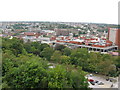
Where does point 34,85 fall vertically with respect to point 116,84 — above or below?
above

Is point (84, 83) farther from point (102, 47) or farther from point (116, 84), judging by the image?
point (102, 47)

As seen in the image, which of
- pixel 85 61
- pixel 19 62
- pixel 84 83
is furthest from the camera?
pixel 85 61

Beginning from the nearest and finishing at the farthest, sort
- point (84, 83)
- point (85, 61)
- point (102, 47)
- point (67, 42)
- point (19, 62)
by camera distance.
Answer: point (84, 83) < point (19, 62) < point (85, 61) < point (102, 47) < point (67, 42)

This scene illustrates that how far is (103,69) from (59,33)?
19271 mm

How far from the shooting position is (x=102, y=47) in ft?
43.6

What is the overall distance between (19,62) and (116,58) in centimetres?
515

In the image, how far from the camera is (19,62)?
6668 millimetres

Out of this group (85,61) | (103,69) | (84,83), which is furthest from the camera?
(85,61)

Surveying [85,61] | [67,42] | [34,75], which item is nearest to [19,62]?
[34,75]

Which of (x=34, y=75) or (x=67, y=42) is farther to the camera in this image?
(x=67, y=42)

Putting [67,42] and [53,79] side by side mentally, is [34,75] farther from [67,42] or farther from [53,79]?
[67,42]

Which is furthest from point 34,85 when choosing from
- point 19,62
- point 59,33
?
point 59,33

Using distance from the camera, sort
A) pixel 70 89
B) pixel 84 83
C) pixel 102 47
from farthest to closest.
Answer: pixel 102 47, pixel 84 83, pixel 70 89

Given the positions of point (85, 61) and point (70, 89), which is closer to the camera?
point (70, 89)
